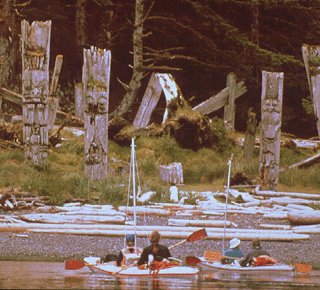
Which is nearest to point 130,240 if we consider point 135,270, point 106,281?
point 135,270

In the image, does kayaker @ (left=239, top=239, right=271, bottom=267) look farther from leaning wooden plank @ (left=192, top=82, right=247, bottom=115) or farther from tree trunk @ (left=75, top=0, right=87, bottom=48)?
tree trunk @ (left=75, top=0, right=87, bottom=48)

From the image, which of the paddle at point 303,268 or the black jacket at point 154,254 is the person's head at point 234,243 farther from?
the black jacket at point 154,254

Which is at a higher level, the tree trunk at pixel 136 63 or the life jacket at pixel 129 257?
the tree trunk at pixel 136 63

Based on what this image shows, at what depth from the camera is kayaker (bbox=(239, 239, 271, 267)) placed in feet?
70.4

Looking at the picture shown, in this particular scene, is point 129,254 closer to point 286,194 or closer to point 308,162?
point 286,194

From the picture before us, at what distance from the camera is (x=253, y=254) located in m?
21.5

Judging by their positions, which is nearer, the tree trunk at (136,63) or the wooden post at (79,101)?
the wooden post at (79,101)

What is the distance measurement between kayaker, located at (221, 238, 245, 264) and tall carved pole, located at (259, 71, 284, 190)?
8.22m

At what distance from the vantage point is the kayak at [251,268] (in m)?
21.4

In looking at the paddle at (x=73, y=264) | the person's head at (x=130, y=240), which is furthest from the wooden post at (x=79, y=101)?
the paddle at (x=73, y=264)

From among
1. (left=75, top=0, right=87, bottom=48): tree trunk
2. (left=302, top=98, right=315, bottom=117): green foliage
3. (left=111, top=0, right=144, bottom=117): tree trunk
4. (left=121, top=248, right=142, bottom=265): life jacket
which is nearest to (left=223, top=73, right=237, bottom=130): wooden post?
(left=302, top=98, right=315, bottom=117): green foliage

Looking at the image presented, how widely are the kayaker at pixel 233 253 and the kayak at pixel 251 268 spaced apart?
0.13m

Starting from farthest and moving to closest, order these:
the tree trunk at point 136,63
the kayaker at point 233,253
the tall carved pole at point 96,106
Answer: the tree trunk at point 136,63, the tall carved pole at point 96,106, the kayaker at point 233,253

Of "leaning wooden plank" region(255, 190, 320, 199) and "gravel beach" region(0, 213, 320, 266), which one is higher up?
"leaning wooden plank" region(255, 190, 320, 199)
